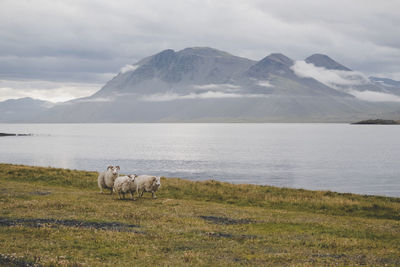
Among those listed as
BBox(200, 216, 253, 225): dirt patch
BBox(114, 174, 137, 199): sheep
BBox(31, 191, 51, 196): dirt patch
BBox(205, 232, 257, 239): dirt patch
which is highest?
BBox(114, 174, 137, 199): sheep

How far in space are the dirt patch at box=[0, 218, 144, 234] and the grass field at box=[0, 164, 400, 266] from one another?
0.05 meters

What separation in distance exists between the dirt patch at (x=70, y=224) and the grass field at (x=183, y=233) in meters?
0.05

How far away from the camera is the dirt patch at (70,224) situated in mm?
21814

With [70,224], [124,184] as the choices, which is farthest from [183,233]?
[124,184]

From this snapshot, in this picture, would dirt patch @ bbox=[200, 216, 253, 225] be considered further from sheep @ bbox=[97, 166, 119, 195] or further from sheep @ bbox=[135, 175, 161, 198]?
sheep @ bbox=[97, 166, 119, 195]

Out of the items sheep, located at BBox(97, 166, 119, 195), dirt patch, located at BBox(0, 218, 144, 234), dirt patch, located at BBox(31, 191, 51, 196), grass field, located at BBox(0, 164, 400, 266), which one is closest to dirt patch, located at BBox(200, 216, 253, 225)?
grass field, located at BBox(0, 164, 400, 266)

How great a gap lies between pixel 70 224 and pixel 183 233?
6159 mm

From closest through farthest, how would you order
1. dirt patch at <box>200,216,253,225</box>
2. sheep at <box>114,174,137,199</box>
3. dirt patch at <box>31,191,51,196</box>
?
1. dirt patch at <box>200,216,253,225</box>
2. sheep at <box>114,174,137,199</box>
3. dirt patch at <box>31,191,51,196</box>

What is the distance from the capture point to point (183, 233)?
21.5 m

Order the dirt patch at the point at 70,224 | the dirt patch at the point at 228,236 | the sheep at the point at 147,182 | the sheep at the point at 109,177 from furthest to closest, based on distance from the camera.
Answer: the sheep at the point at 109,177
the sheep at the point at 147,182
the dirt patch at the point at 70,224
the dirt patch at the point at 228,236

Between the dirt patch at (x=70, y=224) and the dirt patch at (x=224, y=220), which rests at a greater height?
the dirt patch at (x=70, y=224)

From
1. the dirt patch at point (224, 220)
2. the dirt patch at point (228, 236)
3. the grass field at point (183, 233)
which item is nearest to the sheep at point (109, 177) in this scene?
the grass field at point (183, 233)

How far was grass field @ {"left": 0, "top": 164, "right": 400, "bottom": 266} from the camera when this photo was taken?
55.6 feet

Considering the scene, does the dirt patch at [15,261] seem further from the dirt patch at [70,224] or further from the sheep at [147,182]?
the sheep at [147,182]
